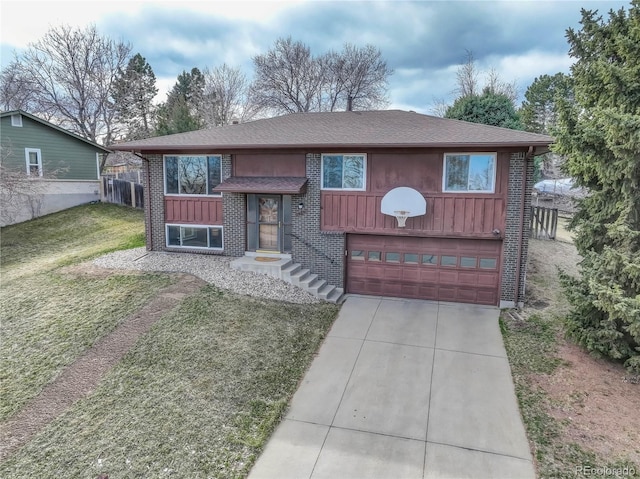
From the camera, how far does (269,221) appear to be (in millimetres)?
12500

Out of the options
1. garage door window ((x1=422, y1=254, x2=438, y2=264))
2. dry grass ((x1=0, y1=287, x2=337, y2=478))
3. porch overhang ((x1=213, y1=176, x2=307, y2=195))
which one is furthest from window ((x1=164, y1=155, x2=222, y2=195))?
garage door window ((x1=422, y1=254, x2=438, y2=264))

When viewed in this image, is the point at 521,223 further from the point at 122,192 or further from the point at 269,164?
the point at 122,192

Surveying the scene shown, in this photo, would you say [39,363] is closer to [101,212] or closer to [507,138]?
[507,138]

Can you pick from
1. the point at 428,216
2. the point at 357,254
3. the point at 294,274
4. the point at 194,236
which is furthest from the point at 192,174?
the point at 428,216

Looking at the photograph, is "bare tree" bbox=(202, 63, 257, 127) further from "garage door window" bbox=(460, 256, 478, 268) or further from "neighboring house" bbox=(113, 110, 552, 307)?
"garage door window" bbox=(460, 256, 478, 268)

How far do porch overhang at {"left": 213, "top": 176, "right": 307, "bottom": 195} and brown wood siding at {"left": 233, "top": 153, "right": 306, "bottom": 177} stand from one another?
17cm

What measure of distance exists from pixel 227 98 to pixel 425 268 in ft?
104

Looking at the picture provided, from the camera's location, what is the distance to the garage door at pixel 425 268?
11.0 m

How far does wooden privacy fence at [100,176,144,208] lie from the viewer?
846 inches

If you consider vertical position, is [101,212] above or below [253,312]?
above

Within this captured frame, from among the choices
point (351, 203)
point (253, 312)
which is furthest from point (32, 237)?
point (351, 203)

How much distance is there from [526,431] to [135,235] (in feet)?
52.0

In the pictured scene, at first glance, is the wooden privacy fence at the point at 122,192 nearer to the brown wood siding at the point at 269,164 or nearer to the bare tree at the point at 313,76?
the brown wood siding at the point at 269,164

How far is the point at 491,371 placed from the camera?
24.5 ft
